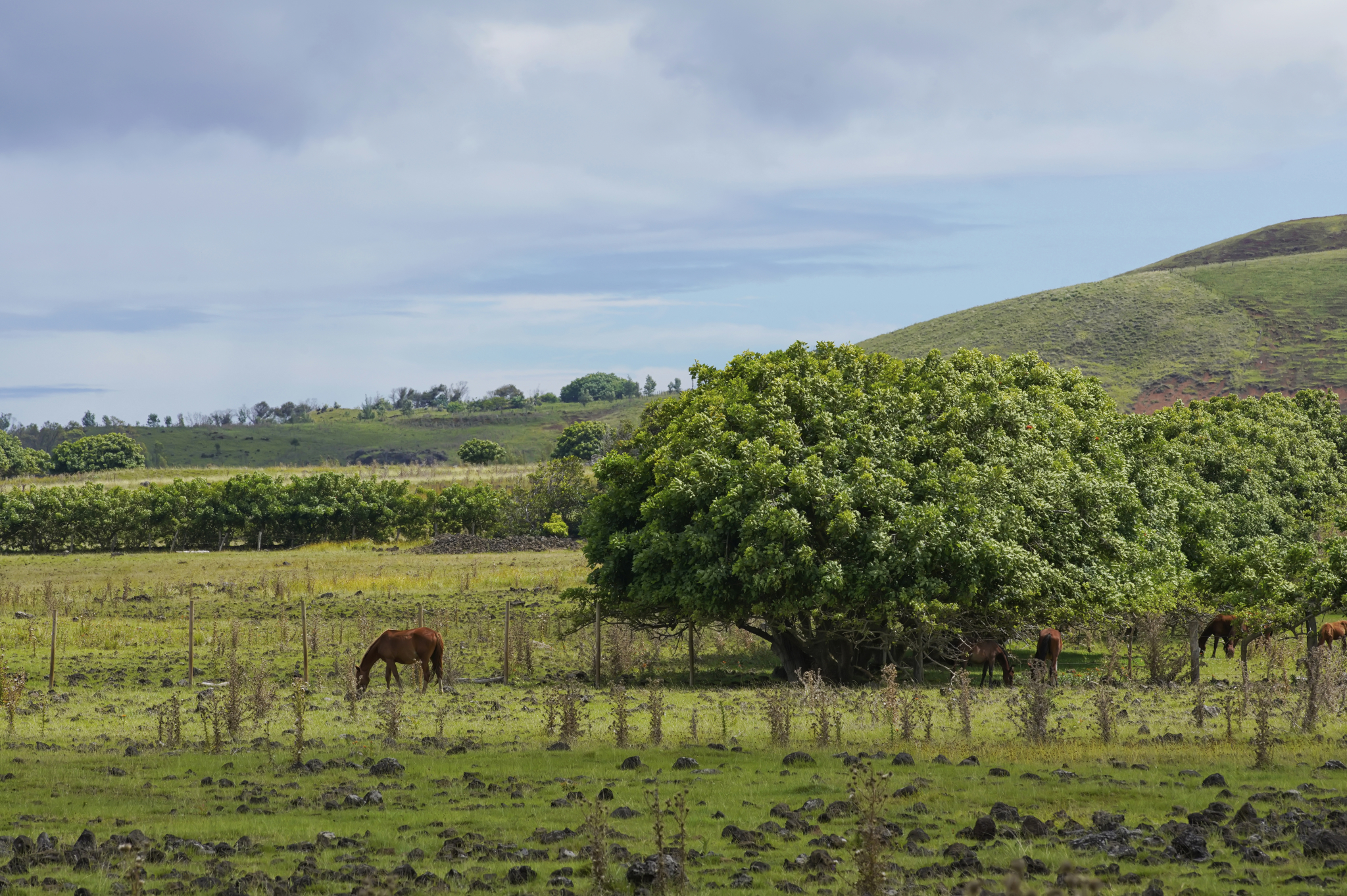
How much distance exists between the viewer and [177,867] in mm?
11359

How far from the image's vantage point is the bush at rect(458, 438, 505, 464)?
170500 mm

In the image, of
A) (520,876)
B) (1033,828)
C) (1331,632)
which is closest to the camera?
(520,876)

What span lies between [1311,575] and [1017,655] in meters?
13.6

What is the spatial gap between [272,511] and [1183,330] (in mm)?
125907

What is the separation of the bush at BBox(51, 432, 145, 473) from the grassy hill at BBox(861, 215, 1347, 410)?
11123 cm

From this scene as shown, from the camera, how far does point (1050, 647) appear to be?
97.9 ft

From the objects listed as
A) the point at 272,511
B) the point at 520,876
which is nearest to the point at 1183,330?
the point at 272,511

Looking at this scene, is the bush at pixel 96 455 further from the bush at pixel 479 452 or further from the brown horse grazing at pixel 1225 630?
the brown horse grazing at pixel 1225 630

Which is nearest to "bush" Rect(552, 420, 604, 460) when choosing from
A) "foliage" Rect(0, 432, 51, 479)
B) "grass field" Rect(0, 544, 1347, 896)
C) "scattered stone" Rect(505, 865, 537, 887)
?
"foliage" Rect(0, 432, 51, 479)

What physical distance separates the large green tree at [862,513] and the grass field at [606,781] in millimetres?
2299

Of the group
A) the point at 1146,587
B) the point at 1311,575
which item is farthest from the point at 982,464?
the point at 1311,575

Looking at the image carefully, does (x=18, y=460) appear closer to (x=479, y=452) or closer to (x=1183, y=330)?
(x=479, y=452)

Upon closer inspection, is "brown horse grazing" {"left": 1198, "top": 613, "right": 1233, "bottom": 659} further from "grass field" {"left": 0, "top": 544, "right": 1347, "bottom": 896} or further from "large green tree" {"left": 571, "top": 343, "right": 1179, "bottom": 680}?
"large green tree" {"left": 571, "top": 343, "right": 1179, "bottom": 680}

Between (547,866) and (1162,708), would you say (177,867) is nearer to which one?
(547,866)
